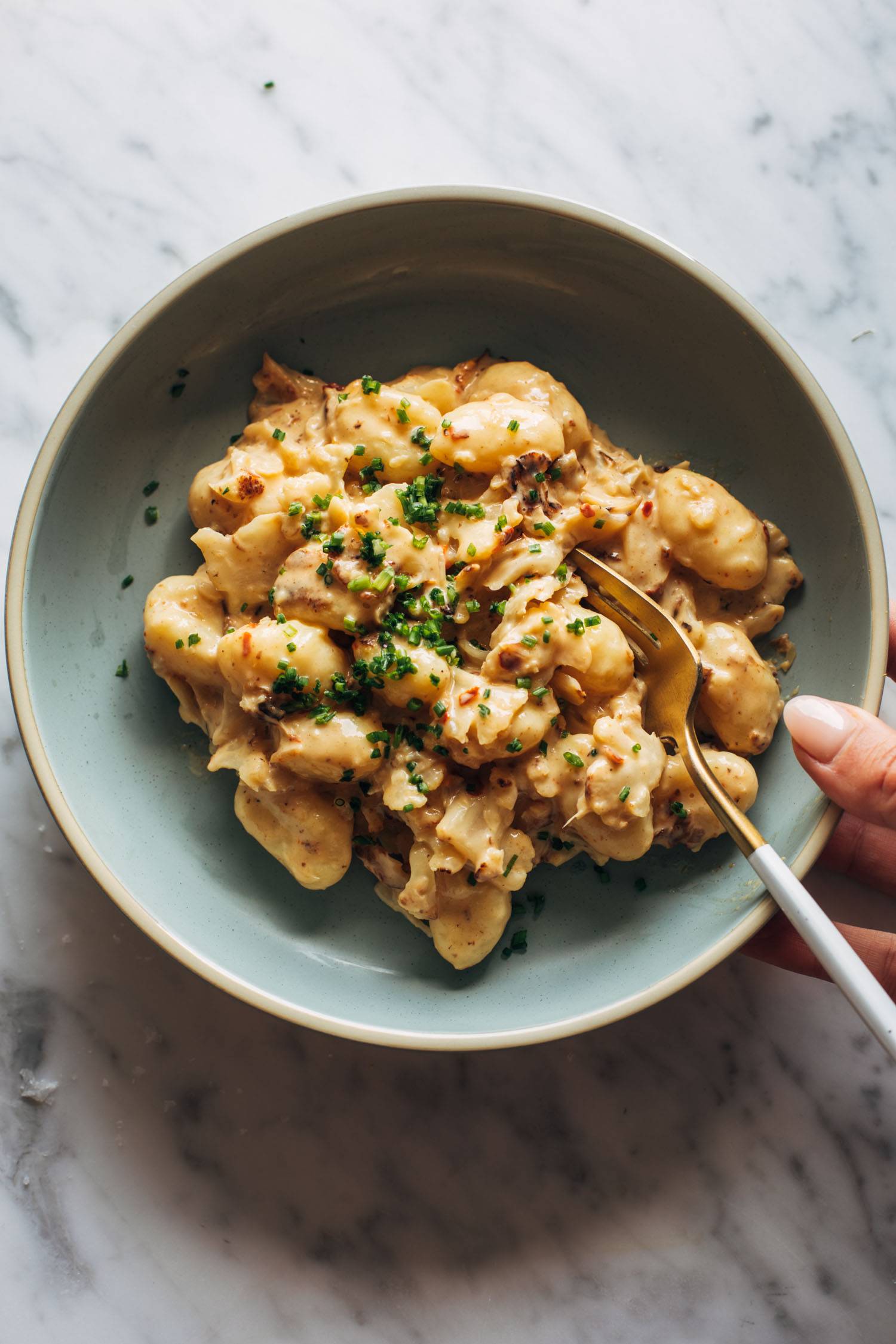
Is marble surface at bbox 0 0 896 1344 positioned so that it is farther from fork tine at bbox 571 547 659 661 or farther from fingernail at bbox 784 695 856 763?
fork tine at bbox 571 547 659 661

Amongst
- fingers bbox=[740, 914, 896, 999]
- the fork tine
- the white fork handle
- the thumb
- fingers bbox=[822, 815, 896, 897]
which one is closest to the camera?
the white fork handle

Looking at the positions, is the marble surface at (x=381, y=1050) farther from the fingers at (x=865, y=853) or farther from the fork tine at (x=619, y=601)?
the fork tine at (x=619, y=601)

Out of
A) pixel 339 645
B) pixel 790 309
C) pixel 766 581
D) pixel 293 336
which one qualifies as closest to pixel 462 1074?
pixel 339 645

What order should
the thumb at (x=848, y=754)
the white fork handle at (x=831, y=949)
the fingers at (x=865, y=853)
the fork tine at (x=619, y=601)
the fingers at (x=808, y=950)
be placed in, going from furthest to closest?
the fingers at (x=865, y=853) < the fingers at (x=808, y=950) < the fork tine at (x=619, y=601) < the thumb at (x=848, y=754) < the white fork handle at (x=831, y=949)

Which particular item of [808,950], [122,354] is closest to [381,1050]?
[808,950]

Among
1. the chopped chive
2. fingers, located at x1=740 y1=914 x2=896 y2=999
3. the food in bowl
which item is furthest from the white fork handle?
the chopped chive

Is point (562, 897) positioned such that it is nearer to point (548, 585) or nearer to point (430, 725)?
point (430, 725)

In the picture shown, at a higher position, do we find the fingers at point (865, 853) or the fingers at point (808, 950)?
the fingers at point (865, 853)

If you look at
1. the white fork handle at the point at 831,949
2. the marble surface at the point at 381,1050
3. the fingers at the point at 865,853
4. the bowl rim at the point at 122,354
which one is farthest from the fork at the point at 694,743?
the marble surface at the point at 381,1050
